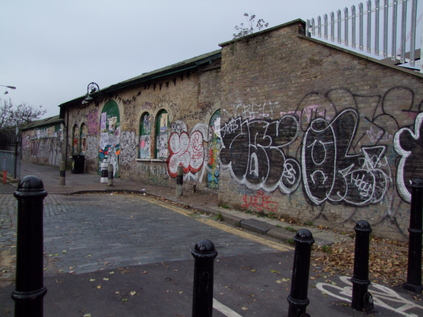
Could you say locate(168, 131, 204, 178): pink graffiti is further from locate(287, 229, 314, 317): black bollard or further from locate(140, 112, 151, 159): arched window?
locate(287, 229, 314, 317): black bollard

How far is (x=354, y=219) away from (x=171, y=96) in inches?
365

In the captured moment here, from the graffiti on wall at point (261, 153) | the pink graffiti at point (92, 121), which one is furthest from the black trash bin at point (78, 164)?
the graffiti on wall at point (261, 153)

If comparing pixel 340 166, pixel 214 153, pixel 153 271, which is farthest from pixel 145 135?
pixel 153 271

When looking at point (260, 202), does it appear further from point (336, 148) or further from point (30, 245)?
point (30, 245)

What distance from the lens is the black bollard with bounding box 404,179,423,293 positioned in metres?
4.05

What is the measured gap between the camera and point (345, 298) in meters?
3.85

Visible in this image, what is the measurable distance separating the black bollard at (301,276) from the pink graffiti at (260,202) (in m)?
5.11

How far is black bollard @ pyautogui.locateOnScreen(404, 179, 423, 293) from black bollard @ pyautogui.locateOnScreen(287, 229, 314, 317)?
1.96 m

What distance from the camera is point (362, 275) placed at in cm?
356

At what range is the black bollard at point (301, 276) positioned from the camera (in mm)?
3002

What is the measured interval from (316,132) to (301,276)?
4.91 metres

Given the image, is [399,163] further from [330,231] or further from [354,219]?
[330,231]

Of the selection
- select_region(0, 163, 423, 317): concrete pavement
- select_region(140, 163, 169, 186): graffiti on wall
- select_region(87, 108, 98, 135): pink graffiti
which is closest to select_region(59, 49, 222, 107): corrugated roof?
select_region(87, 108, 98, 135): pink graffiti

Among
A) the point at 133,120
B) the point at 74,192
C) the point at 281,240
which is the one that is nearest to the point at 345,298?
the point at 281,240
